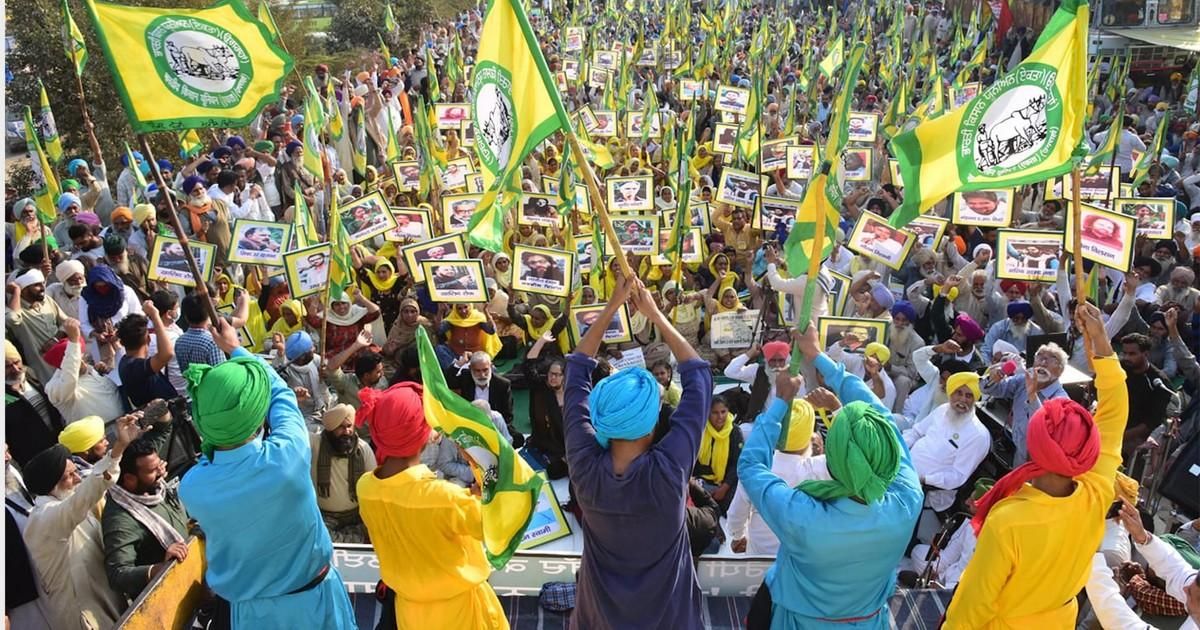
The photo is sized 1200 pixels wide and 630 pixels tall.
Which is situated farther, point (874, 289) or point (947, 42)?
point (947, 42)

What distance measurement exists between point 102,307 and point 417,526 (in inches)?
170

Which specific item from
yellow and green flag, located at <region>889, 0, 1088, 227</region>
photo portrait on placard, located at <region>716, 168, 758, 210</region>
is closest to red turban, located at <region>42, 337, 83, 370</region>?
yellow and green flag, located at <region>889, 0, 1088, 227</region>

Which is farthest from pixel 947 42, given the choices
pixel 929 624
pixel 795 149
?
pixel 929 624

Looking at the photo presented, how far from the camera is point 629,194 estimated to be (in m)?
9.39

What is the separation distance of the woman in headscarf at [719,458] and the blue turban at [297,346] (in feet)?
8.60

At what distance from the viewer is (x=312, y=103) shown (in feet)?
28.7

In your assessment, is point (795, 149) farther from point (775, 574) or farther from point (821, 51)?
point (821, 51)

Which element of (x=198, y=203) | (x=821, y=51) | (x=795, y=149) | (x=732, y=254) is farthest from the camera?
(x=821, y=51)

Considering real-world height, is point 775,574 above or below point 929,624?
above

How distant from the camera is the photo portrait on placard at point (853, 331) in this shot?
624 centimetres

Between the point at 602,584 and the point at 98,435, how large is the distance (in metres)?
2.61

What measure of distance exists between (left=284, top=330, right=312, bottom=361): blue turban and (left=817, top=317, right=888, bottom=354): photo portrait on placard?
344 cm

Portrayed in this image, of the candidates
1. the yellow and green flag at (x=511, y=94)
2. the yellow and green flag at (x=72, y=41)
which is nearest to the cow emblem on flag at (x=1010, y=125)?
the yellow and green flag at (x=511, y=94)

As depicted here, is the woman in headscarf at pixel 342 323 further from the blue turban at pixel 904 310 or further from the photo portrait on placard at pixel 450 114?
the photo portrait on placard at pixel 450 114
